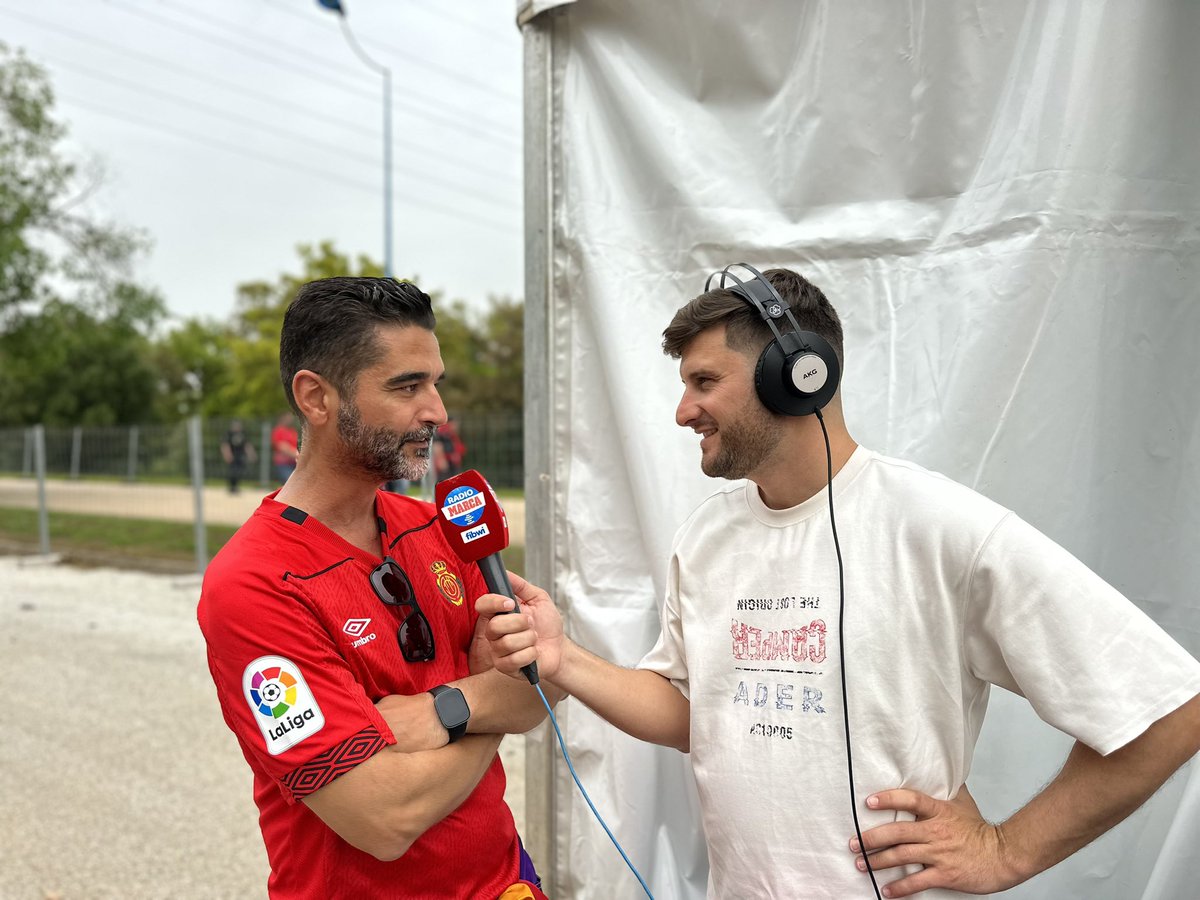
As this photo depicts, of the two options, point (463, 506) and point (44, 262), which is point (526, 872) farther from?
point (44, 262)

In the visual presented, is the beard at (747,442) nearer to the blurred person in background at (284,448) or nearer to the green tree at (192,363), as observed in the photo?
the blurred person in background at (284,448)

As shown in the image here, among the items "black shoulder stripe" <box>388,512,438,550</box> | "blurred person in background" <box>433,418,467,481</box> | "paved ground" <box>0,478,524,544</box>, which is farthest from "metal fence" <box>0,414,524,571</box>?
"black shoulder stripe" <box>388,512,438,550</box>

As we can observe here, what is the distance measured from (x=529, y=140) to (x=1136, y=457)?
1.99 meters

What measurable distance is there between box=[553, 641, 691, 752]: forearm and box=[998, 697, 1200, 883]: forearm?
0.70 m

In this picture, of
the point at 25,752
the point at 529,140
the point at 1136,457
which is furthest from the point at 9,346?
the point at 1136,457

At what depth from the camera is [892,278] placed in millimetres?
2674

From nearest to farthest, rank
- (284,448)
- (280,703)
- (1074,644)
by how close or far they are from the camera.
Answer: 1. (1074,644)
2. (280,703)
3. (284,448)

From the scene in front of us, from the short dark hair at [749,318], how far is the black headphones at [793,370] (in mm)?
42

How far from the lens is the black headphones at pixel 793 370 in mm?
1901

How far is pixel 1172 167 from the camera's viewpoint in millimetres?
2379

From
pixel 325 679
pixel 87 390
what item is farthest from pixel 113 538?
pixel 87 390

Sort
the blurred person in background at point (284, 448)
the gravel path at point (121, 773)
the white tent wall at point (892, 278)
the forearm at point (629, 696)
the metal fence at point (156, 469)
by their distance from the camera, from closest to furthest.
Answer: the forearm at point (629, 696), the white tent wall at point (892, 278), the gravel path at point (121, 773), the blurred person in background at point (284, 448), the metal fence at point (156, 469)

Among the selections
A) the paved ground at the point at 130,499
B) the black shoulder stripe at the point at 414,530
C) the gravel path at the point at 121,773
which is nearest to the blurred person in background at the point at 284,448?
the paved ground at the point at 130,499

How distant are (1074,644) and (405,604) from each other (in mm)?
1294
